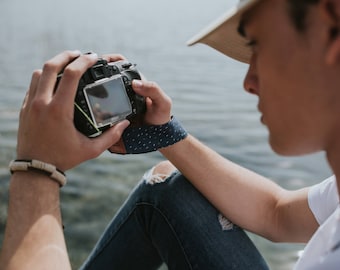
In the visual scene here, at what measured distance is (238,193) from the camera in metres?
1.72

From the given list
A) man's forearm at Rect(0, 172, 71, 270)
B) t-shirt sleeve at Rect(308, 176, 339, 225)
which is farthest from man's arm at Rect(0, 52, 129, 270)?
t-shirt sleeve at Rect(308, 176, 339, 225)

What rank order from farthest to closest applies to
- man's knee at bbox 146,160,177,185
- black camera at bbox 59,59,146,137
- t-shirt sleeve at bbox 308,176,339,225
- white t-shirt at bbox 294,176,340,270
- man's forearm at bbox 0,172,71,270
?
man's knee at bbox 146,160,177,185 → t-shirt sleeve at bbox 308,176,339,225 → black camera at bbox 59,59,146,137 → man's forearm at bbox 0,172,71,270 → white t-shirt at bbox 294,176,340,270

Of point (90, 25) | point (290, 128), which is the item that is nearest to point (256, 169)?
point (290, 128)

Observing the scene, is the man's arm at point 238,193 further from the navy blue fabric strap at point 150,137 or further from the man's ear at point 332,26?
the man's ear at point 332,26

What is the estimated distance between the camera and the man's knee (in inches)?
69.4

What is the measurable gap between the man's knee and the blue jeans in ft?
0.04

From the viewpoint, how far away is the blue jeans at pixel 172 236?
1.62 meters

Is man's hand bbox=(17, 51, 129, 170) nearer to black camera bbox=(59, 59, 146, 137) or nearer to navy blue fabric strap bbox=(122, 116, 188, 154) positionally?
black camera bbox=(59, 59, 146, 137)

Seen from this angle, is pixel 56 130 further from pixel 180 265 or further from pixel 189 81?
pixel 189 81

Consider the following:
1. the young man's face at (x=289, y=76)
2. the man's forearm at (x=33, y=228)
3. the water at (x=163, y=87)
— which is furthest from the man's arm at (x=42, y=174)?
the water at (x=163, y=87)

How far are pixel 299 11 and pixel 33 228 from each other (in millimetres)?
729

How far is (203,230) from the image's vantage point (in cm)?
165

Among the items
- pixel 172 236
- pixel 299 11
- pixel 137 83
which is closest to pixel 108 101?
pixel 137 83

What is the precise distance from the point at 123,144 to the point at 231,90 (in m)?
5.37
